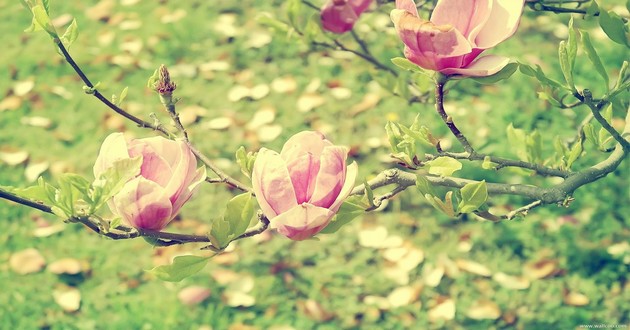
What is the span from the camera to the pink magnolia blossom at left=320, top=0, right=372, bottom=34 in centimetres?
149

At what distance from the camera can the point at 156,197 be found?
879 mm

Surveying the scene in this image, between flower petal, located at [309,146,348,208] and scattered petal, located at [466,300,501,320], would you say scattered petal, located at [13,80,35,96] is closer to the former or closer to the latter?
A: scattered petal, located at [466,300,501,320]

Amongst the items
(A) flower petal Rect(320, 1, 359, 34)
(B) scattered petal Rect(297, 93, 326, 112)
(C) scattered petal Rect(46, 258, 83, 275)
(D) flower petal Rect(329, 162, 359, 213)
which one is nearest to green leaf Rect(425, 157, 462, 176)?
(D) flower petal Rect(329, 162, 359, 213)

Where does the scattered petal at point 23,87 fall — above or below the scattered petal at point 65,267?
above

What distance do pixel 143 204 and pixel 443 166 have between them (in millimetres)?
441

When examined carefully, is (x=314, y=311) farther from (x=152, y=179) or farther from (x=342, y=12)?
(x=152, y=179)

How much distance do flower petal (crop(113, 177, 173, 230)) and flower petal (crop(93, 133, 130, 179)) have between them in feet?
0.12

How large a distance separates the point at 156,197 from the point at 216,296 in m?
1.49

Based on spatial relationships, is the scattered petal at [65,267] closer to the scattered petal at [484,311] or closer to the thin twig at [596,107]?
the scattered petal at [484,311]

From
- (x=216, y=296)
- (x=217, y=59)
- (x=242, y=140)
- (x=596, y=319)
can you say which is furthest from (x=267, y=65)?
(x=596, y=319)

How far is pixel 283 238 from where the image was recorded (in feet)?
8.32

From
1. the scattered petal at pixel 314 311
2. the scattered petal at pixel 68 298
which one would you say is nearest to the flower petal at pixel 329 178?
the scattered petal at pixel 314 311

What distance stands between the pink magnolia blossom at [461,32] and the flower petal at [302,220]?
209mm

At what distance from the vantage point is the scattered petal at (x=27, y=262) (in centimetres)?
240
